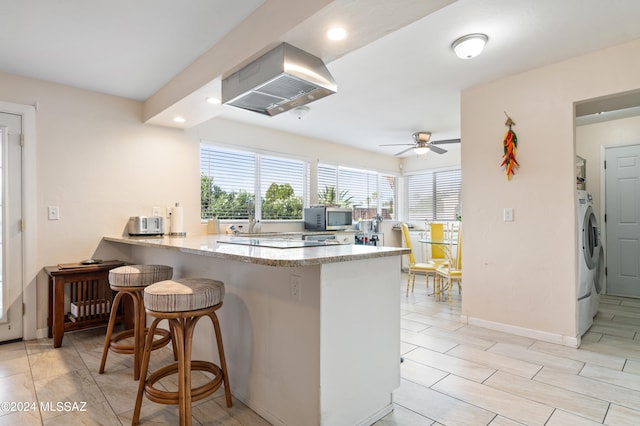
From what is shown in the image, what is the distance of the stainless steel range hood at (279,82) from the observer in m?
1.98

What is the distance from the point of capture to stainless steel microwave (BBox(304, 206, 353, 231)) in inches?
198

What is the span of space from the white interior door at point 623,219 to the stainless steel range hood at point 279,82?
→ 15.1 feet

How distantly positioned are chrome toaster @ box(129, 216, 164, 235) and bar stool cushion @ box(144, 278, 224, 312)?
6.14 feet

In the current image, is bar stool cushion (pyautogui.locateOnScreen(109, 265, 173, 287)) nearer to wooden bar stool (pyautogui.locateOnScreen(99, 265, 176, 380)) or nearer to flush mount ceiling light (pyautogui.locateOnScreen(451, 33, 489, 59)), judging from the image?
wooden bar stool (pyautogui.locateOnScreen(99, 265, 176, 380))

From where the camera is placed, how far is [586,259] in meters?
3.05

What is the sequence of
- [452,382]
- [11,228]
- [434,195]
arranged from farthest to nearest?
[434,195] < [11,228] < [452,382]

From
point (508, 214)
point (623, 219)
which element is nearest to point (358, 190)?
point (508, 214)

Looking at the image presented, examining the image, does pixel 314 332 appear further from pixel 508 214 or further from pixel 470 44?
pixel 508 214

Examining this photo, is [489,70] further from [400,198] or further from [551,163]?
[400,198]

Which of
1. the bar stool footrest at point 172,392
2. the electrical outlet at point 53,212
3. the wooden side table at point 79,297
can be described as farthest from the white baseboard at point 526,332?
the electrical outlet at point 53,212

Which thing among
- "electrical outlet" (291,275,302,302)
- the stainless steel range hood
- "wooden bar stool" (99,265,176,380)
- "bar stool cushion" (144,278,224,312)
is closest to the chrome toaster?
"wooden bar stool" (99,265,176,380)

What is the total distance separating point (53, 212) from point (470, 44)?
3.81 meters

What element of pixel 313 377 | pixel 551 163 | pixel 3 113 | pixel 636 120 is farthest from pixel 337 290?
pixel 636 120

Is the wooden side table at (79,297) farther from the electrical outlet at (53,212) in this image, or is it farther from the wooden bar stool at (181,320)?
the wooden bar stool at (181,320)
